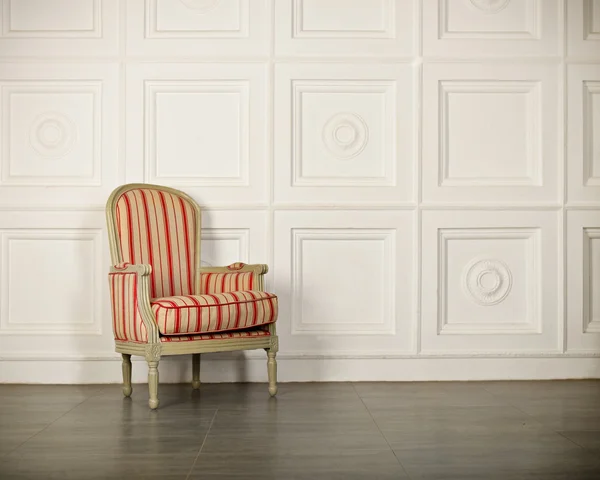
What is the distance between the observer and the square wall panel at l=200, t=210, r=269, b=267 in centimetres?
423

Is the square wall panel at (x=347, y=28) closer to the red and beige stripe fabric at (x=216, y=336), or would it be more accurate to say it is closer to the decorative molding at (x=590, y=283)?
the decorative molding at (x=590, y=283)

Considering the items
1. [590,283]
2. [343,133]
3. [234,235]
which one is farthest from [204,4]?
[590,283]

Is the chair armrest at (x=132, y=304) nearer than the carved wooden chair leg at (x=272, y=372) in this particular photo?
Yes

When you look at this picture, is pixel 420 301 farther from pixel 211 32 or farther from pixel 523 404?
pixel 211 32

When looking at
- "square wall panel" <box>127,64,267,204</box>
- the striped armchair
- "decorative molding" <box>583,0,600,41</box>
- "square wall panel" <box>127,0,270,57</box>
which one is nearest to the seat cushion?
the striped armchair

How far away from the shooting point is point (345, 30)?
4.29m

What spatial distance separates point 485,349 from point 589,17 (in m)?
2.01

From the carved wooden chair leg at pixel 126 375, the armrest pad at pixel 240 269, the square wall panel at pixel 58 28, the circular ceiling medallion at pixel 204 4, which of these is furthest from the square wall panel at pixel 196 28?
the carved wooden chair leg at pixel 126 375

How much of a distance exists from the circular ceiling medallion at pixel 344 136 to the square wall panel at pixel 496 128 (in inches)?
15.2

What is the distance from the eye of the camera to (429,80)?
14.1 ft

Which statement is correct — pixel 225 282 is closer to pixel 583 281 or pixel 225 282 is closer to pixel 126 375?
pixel 126 375

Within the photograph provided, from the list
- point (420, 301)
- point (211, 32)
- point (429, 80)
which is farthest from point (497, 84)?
point (211, 32)

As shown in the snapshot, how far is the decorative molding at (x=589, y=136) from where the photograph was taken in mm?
4344

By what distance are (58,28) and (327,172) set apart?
5.64 feet
